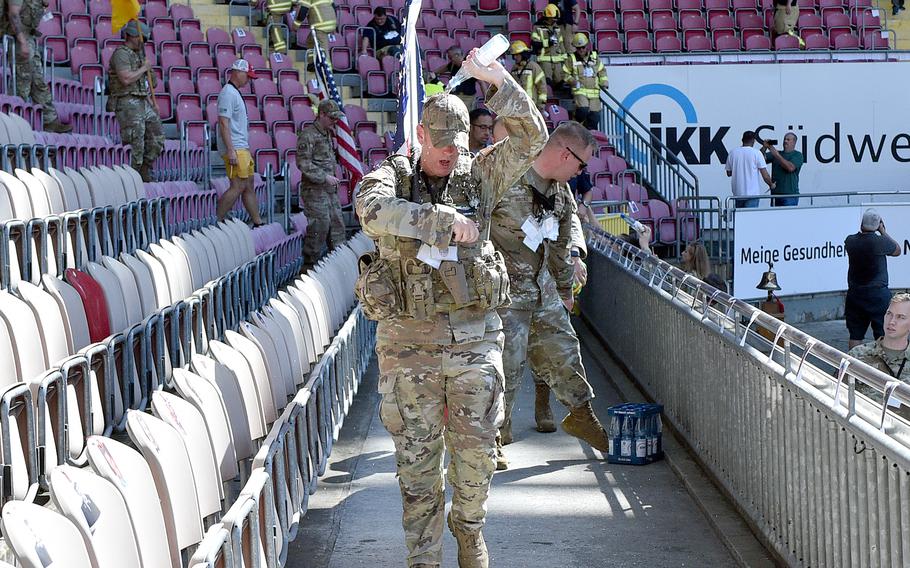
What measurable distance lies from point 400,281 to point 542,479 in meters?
2.30

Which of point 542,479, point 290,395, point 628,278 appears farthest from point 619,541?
point 628,278

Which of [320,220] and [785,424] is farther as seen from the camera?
[320,220]

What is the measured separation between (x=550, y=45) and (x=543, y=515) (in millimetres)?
13250

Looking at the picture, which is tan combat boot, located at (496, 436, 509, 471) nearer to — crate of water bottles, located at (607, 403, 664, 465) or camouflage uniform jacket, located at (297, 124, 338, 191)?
crate of water bottles, located at (607, 403, 664, 465)

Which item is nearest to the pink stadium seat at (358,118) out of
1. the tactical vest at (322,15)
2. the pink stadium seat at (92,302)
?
the tactical vest at (322,15)

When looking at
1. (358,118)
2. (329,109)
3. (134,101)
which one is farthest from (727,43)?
(134,101)

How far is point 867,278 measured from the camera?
1222 cm

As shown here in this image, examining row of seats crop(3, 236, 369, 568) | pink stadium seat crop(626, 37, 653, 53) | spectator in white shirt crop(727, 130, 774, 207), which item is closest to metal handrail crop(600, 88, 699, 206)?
spectator in white shirt crop(727, 130, 774, 207)

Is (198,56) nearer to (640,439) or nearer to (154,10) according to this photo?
(154,10)

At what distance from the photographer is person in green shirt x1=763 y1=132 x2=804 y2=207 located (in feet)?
57.8

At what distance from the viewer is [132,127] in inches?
473

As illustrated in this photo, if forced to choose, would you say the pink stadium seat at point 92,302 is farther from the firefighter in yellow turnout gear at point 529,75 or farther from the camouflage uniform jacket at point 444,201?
the firefighter in yellow turnout gear at point 529,75

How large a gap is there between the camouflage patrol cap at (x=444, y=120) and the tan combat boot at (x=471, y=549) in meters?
1.39

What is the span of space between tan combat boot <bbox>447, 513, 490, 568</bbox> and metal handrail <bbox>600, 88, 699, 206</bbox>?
13.2m
